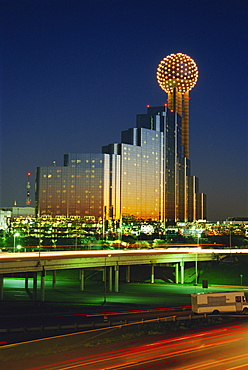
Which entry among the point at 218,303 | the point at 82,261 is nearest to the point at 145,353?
the point at 218,303

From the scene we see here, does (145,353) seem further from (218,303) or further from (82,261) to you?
(82,261)

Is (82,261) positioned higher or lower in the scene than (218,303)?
higher

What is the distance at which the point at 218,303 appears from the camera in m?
41.8

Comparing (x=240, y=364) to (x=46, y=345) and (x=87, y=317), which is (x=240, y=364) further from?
(x=87, y=317)

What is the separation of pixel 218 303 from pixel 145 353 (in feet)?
56.9

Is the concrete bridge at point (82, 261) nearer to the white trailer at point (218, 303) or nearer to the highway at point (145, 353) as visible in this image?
the white trailer at point (218, 303)

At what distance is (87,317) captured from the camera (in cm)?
4234

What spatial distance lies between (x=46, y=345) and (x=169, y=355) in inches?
343

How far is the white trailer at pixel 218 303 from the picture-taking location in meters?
41.1

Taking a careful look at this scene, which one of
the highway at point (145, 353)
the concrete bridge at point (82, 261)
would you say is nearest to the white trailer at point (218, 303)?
the highway at point (145, 353)

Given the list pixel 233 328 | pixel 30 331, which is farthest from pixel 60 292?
pixel 233 328

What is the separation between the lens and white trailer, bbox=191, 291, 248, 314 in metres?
41.1

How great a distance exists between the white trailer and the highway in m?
8.82

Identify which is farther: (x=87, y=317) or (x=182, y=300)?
(x=182, y=300)
